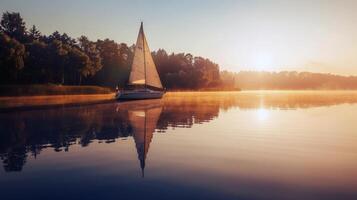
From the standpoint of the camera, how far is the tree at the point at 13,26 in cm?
9544

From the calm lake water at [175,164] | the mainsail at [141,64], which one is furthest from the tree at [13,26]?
the calm lake water at [175,164]

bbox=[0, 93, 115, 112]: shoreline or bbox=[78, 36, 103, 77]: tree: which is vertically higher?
bbox=[78, 36, 103, 77]: tree

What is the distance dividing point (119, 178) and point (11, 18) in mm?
100274

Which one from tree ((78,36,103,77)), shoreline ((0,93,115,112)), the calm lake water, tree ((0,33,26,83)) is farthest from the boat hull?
the calm lake water

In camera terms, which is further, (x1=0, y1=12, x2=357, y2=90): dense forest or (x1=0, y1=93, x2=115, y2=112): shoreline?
(x1=0, y1=12, x2=357, y2=90): dense forest

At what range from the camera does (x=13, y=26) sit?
9694cm

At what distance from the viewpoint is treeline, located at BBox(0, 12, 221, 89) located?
74150 mm

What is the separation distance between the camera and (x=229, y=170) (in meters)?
13.3

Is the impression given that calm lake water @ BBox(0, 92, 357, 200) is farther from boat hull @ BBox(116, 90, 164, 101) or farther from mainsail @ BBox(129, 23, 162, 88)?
mainsail @ BBox(129, 23, 162, 88)

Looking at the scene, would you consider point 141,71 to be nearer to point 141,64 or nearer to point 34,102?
point 141,64

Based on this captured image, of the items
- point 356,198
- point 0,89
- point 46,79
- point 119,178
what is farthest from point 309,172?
point 46,79

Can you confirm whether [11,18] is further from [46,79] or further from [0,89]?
[0,89]

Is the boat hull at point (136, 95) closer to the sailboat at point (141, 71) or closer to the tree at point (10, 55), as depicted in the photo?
the sailboat at point (141, 71)

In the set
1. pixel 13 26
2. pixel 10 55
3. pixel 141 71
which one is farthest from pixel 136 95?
pixel 13 26
